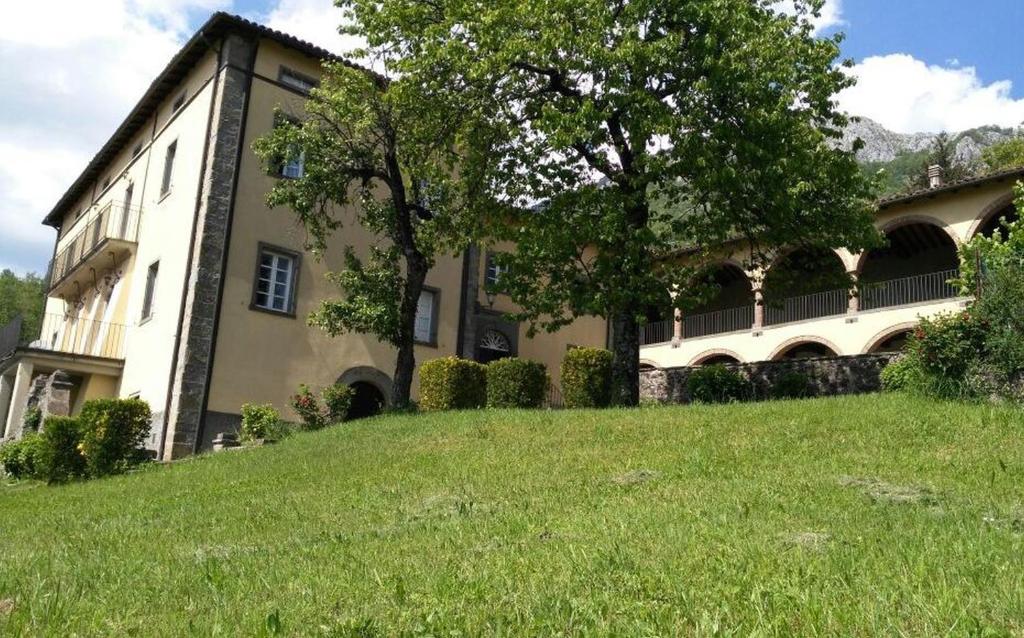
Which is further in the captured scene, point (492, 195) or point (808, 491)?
point (492, 195)

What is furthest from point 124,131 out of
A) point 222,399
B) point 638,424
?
point 638,424

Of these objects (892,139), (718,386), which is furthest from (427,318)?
(892,139)

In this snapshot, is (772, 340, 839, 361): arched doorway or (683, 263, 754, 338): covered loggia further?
(683, 263, 754, 338): covered loggia

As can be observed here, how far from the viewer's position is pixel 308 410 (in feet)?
57.6

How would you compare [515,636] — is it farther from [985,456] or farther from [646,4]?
[646,4]

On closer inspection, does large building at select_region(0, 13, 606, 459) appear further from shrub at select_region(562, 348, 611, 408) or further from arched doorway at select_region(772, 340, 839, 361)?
arched doorway at select_region(772, 340, 839, 361)

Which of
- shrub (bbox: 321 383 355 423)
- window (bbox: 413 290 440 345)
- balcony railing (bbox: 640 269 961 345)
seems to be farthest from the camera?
balcony railing (bbox: 640 269 961 345)

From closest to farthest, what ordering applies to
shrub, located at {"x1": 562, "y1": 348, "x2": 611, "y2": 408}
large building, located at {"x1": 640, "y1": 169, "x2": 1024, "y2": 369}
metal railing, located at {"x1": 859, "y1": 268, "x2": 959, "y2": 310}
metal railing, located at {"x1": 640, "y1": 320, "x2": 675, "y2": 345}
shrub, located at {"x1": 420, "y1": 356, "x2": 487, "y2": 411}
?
shrub, located at {"x1": 420, "y1": 356, "x2": 487, "y2": 411}
shrub, located at {"x1": 562, "y1": 348, "x2": 611, "y2": 408}
large building, located at {"x1": 640, "y1": 169, "x2": 1024, "y2": 369}
metal railing, located at {"x1": 859, "y1": 268, "x2": 959, "y2": 310}
metal railing, located at {"x1": 640, "y1": 320, "x2": 675, "y2": 345}

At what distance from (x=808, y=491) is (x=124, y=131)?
2265 cm

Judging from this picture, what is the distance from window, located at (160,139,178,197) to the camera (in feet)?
69.1

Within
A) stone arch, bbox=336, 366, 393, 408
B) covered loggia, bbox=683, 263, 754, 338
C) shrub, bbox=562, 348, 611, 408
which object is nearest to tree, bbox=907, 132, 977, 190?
covered loggia, bbox=683, 263, 754, 338

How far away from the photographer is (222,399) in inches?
707

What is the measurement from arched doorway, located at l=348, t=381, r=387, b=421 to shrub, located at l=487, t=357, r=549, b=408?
10.9 ft

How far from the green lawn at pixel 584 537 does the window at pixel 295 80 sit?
11.2 m
